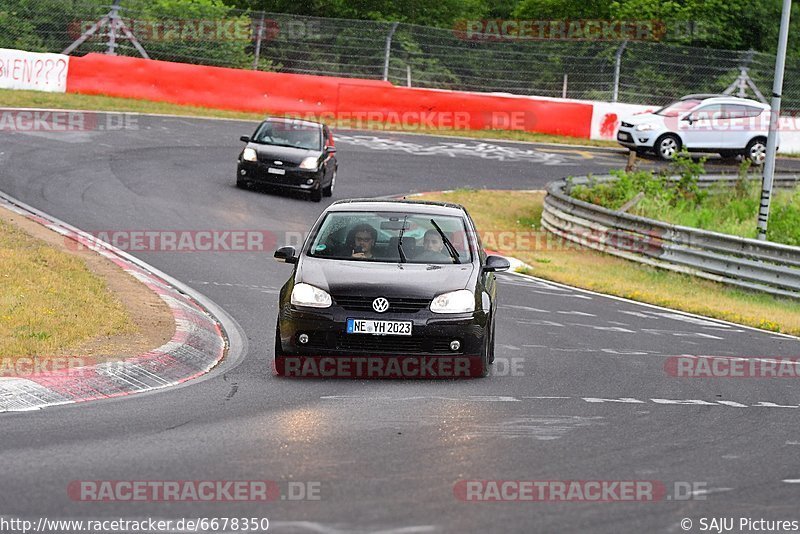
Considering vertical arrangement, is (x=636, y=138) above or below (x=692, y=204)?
above

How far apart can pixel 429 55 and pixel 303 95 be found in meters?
4.43

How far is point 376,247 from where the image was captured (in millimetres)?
11602

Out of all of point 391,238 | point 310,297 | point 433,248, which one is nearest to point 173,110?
point 391,238

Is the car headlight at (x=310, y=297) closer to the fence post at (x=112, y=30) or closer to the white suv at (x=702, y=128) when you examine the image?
the white suv at (x=702, y=128)

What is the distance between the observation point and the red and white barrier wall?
3594cm

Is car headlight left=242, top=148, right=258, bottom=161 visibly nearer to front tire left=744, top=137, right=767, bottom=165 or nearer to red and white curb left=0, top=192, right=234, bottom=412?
red and white curb left=0, top=192, right=234, bottom=412

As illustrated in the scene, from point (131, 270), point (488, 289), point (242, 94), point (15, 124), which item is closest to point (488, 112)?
point (242, 94)

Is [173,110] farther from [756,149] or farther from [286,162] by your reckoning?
[756,149]

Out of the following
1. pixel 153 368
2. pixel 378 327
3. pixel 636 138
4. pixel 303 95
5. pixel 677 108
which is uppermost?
pixel 677 108

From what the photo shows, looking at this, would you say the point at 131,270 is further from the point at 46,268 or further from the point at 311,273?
the point at 311,273

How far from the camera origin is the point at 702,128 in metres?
37.4

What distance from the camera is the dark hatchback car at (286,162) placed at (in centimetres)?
2566

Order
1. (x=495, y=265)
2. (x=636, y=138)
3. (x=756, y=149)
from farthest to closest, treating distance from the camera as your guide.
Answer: (x=756, y=149), (x=636, y=138), (x=495, y=265)

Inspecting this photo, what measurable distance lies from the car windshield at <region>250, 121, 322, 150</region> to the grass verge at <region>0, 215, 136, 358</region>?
1058 centimetres
